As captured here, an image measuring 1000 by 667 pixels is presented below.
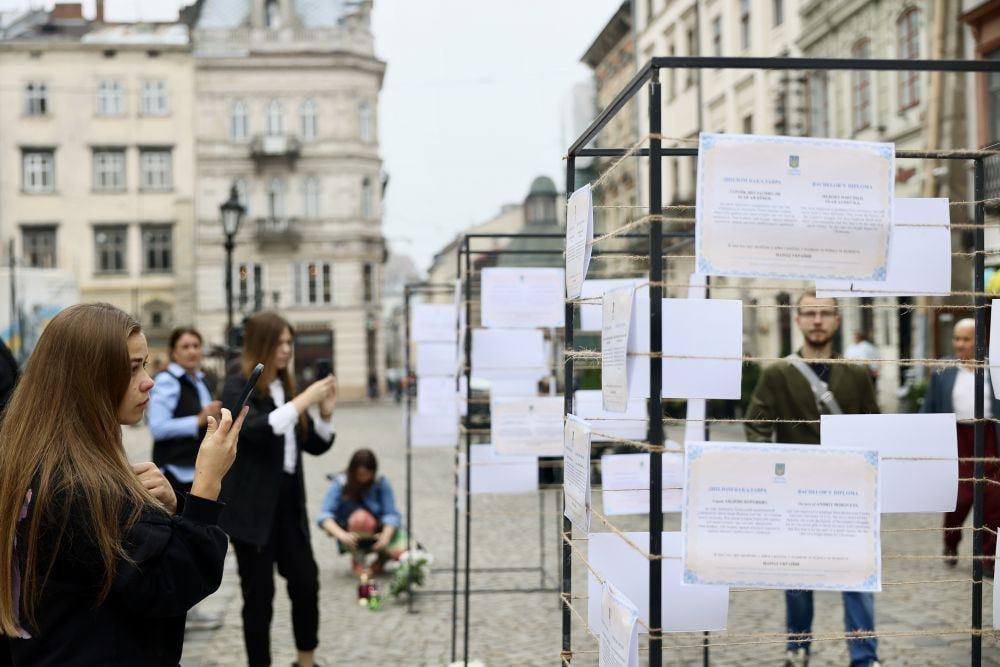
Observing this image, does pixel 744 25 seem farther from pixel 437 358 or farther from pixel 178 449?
pixel 178 449

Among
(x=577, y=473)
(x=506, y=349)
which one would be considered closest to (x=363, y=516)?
(x=506, y=349)

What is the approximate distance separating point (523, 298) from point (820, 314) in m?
2.30

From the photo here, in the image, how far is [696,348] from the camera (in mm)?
3146

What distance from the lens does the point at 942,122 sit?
20.9 meters

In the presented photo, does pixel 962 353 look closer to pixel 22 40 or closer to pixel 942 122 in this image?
pixel 942 122

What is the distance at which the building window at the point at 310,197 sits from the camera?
55000mm

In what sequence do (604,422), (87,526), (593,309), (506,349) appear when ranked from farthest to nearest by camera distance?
(506,349)
(593,309)
(604,422)
(87,526)

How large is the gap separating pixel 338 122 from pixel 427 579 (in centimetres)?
4657

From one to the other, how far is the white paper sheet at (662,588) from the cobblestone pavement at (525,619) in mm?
1159

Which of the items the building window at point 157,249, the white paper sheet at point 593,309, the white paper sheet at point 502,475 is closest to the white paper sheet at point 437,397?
the white paper sheet at point 502,475

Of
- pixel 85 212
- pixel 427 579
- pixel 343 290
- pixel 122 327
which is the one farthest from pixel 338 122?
pixel 122 327

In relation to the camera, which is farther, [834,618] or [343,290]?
[343,290]

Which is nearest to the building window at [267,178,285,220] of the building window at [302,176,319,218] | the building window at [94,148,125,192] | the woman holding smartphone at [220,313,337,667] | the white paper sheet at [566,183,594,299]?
the building window at [302,176,319,218]

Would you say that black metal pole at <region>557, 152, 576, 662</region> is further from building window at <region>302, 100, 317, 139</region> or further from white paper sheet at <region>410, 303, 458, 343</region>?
building window at <region>302, 100, 317, 139</region>
